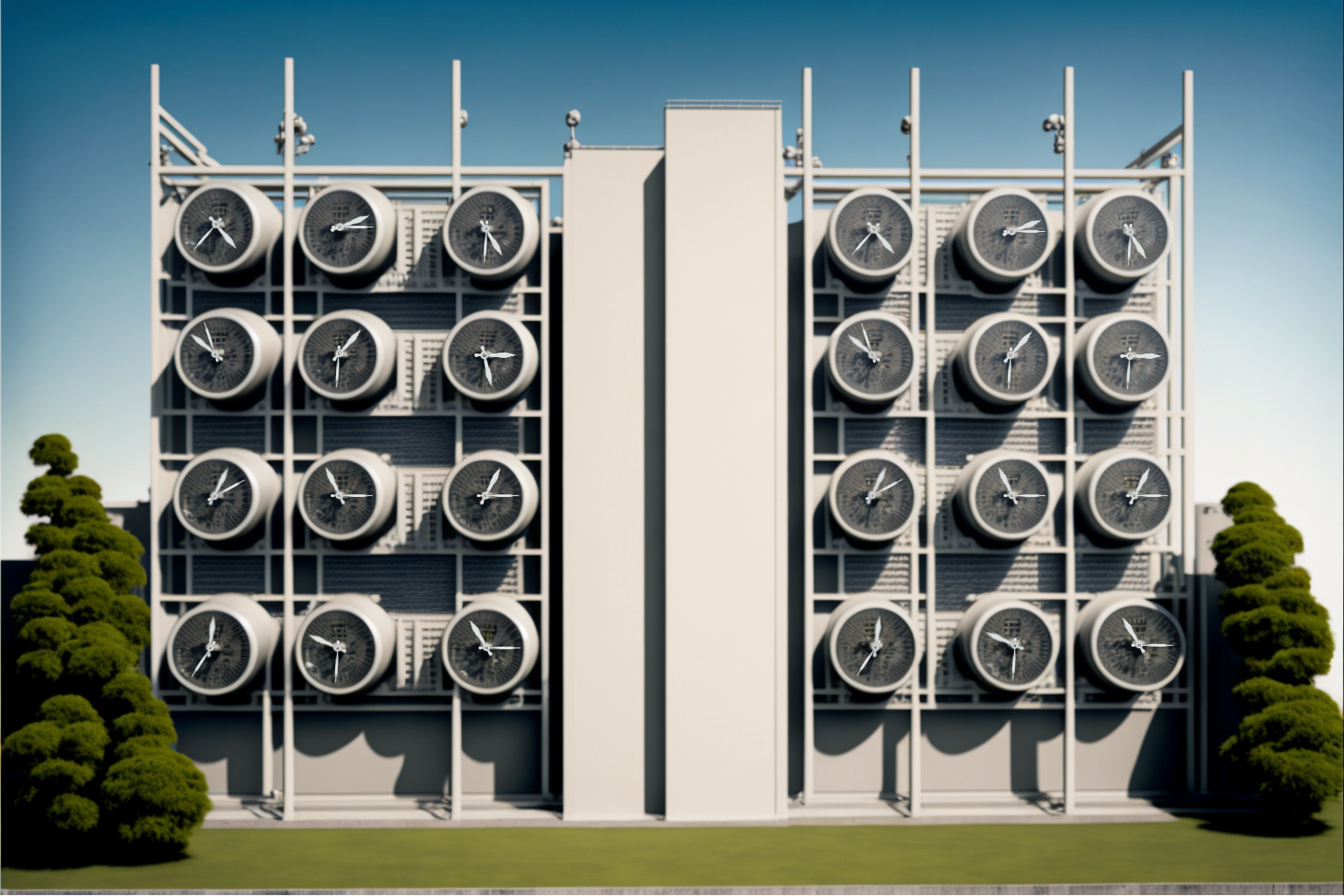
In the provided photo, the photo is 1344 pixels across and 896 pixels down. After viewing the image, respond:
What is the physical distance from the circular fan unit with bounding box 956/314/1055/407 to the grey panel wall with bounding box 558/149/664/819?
20.2 ft

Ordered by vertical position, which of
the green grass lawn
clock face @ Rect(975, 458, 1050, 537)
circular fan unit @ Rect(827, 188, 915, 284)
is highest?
circular fan unit @ Rect(827, 188, 915, 284)

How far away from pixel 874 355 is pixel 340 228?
10.5 meters

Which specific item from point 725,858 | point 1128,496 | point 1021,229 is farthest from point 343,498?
point 1128,496

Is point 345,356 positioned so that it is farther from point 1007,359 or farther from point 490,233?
point 1007,359

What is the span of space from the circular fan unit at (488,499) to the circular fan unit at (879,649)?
6414 mm

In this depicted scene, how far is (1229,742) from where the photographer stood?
1923 centimetres

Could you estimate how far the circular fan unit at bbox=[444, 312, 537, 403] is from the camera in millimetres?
19594

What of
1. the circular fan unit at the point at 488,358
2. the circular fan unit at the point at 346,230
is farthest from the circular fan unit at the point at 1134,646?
the circular fan unit at the point at 346,230

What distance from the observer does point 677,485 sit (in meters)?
19.1

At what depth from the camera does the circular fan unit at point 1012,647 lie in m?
19.8

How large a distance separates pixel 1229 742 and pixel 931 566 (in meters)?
6.22

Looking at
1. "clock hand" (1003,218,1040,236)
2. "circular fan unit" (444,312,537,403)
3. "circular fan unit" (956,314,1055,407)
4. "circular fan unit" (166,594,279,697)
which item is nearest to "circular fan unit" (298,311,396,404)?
"circular fan unit" (444,312,537,403)

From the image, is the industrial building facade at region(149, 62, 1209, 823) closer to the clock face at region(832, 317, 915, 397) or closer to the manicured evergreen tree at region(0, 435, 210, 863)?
the clock face at region(832, 317, 915, 397)

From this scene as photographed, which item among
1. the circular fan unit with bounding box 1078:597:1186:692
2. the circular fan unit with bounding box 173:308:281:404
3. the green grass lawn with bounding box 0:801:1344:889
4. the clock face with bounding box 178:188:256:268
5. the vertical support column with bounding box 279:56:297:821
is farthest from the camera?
the circular fan unit with bounding box 1078:597:1186:692
